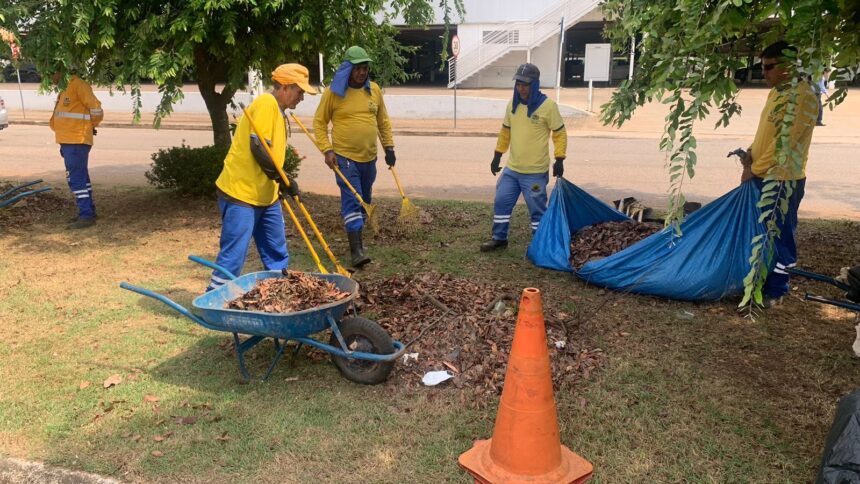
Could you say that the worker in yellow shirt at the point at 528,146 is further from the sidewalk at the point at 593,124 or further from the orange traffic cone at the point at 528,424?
the sidewalk at the point at 593,124

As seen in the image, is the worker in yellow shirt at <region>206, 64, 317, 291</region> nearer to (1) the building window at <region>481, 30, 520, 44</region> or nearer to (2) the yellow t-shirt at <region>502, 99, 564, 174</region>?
(2) the yellow t-shirt at <region>502, 99, 564, 174</region>

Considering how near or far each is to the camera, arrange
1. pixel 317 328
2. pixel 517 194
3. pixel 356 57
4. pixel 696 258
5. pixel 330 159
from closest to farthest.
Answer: pixel 317 328
pixel 696 258
pixel 356 57
pixel 330 159
pixel 517 194

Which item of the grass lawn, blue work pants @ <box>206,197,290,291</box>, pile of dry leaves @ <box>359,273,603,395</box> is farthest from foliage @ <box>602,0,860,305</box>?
blue work pants @ <box>206,197,290,291</box>

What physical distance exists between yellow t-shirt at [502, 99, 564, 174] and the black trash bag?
3.89m

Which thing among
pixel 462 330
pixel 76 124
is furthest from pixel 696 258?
pixel 76 124

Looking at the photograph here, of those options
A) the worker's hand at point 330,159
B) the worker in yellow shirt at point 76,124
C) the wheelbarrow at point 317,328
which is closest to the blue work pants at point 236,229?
the wheelbarrow at point 317,328

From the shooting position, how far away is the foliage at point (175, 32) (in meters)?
5.83

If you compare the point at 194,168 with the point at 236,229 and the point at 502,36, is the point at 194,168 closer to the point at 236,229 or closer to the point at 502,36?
the point at 236,229

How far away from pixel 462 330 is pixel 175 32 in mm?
3774

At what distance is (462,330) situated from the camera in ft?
14.3

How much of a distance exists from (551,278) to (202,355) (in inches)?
115

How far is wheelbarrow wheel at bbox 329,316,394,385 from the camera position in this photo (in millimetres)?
3879

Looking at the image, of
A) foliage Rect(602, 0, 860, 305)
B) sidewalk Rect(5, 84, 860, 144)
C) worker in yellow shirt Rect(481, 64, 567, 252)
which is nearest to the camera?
foliage Rect(602, 0, 860, 305)

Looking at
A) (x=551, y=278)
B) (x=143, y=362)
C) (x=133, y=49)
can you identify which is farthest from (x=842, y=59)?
(x=133, y=49)
